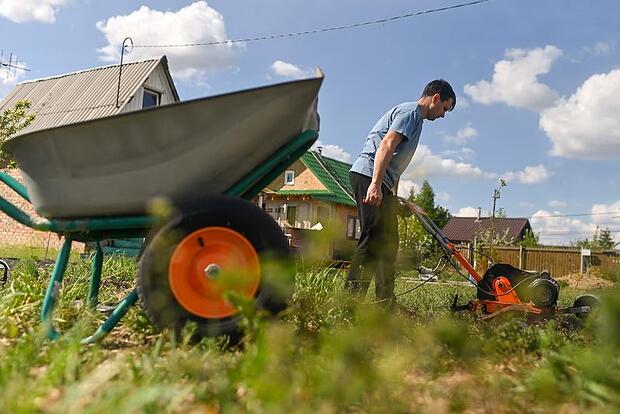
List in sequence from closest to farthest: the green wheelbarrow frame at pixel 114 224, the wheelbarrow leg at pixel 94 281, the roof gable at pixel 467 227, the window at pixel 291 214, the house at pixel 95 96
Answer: the green wheelbarrow frame at pixel 114 224
the wheelbarrow leg at pixel 94 281
the house at pixel 95 96
the window at pixel 291 214
the roof gable at pixel 467 227

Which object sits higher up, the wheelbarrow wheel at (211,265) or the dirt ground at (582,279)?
the wheelbarrow wheel at (211,265)

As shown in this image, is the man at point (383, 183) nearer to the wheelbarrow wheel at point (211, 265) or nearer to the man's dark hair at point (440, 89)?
the man's dark hair at point (440, 89)

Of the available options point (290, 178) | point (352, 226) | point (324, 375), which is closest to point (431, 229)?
point (324, 375)

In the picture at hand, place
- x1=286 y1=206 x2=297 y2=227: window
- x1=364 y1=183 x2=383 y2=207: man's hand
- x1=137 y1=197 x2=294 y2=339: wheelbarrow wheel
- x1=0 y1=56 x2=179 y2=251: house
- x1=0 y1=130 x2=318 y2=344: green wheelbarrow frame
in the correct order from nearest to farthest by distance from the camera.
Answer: x1=137 y1=197 x2=294 y2=339: wheelbarrow wheel
x1=0 y1=130 x2=318 y2=344: green wheelbarrow frame
x1=364 y1=183 x2=383 y2=207: man's hand
x1=0 y1=56 x2=179 y2=251: house
x1=286 y1=206 x2=297 y2=227: window

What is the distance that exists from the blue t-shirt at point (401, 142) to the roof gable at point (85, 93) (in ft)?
43.2

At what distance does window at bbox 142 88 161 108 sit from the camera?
17.3 m

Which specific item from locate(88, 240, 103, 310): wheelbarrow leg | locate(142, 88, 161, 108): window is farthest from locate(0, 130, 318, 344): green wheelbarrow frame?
locate(142, 88, 161, 108): window

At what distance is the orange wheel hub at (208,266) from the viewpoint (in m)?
2.25

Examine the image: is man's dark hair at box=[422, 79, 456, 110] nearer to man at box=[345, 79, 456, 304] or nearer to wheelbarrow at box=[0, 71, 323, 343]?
man at box=[345, 79, 456, 304]

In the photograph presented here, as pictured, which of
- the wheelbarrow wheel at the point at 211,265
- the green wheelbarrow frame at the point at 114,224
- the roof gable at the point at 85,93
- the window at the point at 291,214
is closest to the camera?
the wheelbarrow wheel at the point at 211,265

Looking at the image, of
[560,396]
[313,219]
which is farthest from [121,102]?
[560,396]

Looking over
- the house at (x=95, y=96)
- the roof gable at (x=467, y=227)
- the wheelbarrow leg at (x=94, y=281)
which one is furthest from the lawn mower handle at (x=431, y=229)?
the roof gable at (x=467, y=227)

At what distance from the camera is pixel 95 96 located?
17.6 metres

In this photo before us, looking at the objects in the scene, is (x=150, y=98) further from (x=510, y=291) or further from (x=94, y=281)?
(x=94, y=281)
